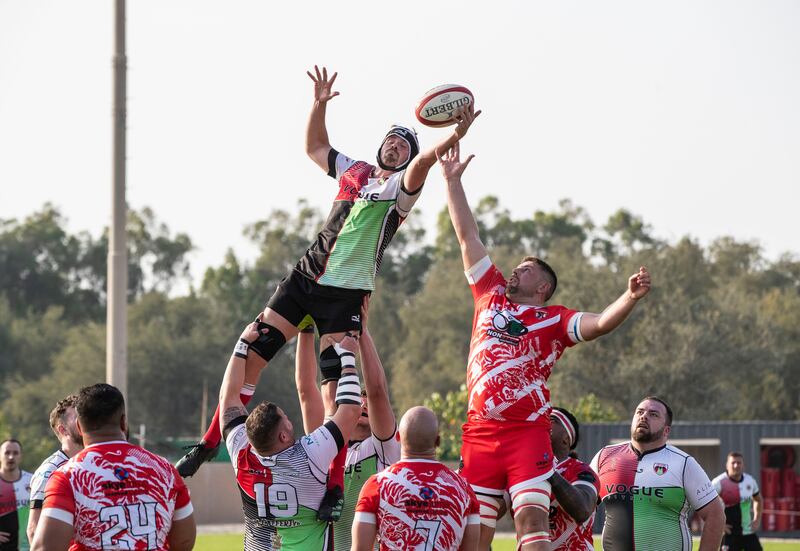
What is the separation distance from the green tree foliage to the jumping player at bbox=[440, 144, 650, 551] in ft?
104

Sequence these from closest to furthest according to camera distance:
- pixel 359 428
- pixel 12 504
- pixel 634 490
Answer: pixel 634 490
pixel 359 428
pixel 12 504

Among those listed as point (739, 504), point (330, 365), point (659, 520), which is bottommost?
point (739, 504)

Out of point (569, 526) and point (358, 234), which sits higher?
point (358, 234)

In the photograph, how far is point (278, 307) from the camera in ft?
32.3

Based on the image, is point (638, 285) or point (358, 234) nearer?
point (638, 285)

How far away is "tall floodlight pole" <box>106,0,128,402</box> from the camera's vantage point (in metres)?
20.5

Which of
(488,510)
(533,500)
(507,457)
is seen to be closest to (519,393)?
(507,457)

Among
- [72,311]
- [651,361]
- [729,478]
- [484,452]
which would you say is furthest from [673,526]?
[72,311]

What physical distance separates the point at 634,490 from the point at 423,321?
224ft

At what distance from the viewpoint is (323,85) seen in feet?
33.4

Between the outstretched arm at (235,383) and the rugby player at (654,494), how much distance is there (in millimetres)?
3214

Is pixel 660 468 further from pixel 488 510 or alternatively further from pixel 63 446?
pixel 63 446

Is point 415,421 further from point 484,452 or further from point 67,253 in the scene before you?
point 67,253

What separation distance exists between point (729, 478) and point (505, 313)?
14097 mm
